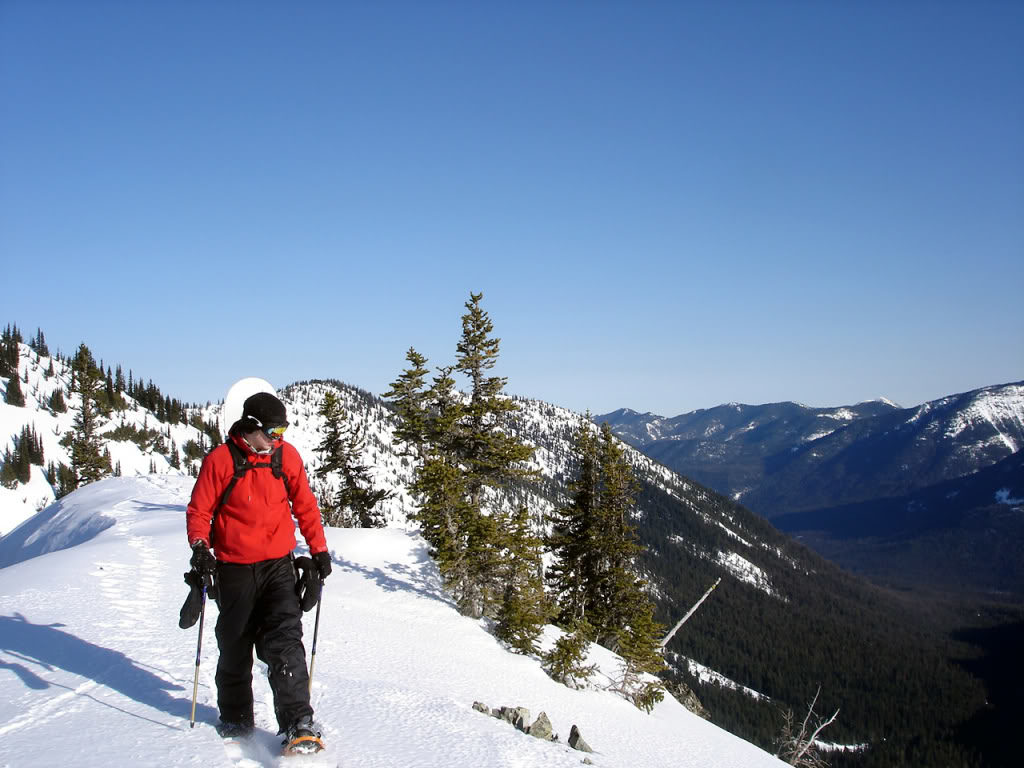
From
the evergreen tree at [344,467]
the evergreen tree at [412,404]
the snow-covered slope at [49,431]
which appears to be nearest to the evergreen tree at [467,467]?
the evergreen tree at [412,404]

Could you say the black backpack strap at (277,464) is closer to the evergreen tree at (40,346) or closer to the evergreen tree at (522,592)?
the evergreen tree at (522,592)

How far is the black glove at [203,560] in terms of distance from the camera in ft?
16.2

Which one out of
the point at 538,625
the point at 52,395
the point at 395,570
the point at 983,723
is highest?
the point at 52,395

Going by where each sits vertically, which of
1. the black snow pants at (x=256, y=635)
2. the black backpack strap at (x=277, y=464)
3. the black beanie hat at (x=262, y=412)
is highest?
the black beanie hat at (x=262, y=412)

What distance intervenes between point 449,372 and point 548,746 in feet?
55.5

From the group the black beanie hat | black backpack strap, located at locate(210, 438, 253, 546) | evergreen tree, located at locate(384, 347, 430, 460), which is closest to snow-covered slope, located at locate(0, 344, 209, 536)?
evergreen tree, located at locate(384, 347, 430, 460)

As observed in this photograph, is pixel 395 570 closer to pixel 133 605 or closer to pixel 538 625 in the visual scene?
pixel 538 625

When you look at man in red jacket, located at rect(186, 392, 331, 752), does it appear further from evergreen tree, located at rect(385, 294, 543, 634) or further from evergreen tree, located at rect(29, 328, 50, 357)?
evergreen tree, located at rect(29, 328, 50, 357)

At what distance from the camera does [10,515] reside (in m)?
54.4

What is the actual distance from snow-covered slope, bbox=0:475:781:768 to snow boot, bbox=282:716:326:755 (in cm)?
27

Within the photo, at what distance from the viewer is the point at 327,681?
8.28 m

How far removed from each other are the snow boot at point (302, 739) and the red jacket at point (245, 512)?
140 cm

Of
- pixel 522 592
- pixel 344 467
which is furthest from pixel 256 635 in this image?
pixel 344 467

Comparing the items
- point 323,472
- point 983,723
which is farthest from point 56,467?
point 983,723
